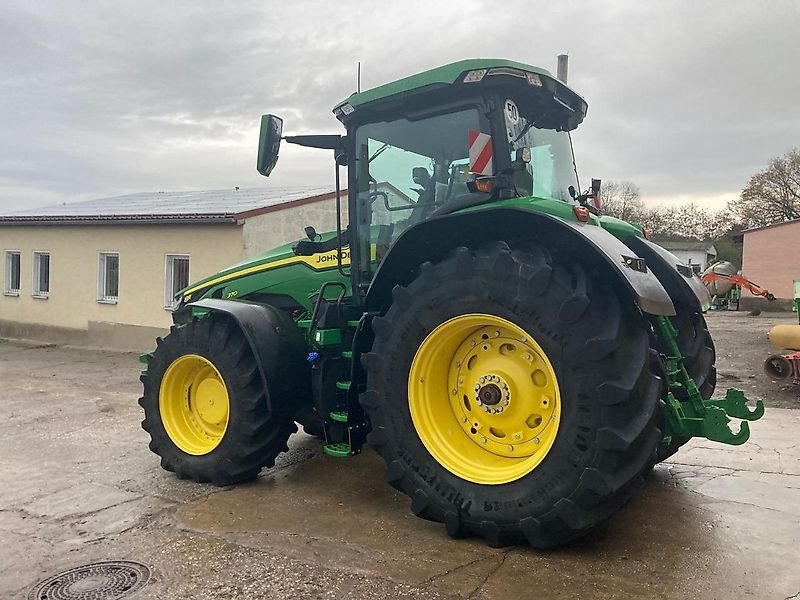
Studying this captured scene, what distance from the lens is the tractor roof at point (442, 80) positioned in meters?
4.12

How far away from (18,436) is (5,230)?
13735 mm

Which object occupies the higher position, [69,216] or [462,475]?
[69,216]

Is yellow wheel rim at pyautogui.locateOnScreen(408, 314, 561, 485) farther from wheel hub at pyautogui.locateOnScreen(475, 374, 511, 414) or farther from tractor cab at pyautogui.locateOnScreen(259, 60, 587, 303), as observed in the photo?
tractor cab at pyautogui.locateOnScreen(259, 60, 587, 303)

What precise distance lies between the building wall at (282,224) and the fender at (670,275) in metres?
9.37

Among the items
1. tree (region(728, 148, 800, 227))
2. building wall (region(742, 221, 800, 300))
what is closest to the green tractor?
building wall (region(742, 221, 800, 300))

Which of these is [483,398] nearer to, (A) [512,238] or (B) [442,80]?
(A) [512,238]

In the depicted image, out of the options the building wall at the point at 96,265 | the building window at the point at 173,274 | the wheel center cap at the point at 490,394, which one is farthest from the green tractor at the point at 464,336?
the building window at the point at 173,274

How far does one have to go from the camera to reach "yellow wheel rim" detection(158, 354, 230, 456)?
5.23 m

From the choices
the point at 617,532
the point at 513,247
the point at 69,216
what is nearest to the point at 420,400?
the point at 513,247

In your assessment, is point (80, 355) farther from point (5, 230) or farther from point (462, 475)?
point (462, 475)

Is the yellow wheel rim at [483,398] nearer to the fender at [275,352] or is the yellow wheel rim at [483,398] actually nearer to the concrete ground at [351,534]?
the concrete ground at [351,534]

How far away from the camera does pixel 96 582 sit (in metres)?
3.48

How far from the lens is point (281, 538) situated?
3.98 metres

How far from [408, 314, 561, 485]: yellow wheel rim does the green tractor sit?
0.04ft
